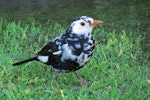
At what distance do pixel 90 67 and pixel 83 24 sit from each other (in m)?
1.10

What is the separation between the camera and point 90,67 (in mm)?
5711

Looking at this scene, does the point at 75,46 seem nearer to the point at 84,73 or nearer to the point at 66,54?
the point at 66,54

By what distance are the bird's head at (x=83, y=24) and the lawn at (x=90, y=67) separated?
66 cm

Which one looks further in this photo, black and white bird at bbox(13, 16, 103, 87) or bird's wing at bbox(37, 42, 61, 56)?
bird's wing at bbox(37, 42, 61, 56)

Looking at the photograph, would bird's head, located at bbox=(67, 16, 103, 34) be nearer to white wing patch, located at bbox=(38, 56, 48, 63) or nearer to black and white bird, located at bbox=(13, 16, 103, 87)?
black and white bird, located at bbox=(13, 16, 103, 87)

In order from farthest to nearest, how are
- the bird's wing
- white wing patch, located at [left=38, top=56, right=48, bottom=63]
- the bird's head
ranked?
1. white wing patch, located at [left=38, top=56, right=48, bottom=63]
2. the bird's wing
3. the bird's head

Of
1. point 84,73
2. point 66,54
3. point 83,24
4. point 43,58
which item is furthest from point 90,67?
point 83,24

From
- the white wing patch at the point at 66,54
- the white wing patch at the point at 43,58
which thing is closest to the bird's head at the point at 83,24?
the white wing patch at the point at 66,54

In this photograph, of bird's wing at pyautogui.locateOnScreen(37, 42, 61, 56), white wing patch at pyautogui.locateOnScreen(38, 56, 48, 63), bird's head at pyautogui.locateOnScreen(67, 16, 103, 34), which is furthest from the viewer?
white wing patch at pyautogui.locateOnScreen(38, 56, 48, 63)

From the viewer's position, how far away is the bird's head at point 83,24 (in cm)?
473

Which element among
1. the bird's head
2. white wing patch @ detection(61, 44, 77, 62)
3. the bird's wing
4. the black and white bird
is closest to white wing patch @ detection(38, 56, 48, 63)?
the bird's wing

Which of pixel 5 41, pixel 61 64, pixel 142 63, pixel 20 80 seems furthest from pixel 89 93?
pixel 5 41

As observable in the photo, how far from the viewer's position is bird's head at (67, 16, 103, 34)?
4.73 meters

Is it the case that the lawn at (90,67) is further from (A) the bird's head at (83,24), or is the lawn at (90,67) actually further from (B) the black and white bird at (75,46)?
(A) the bird's head at (83,24)
